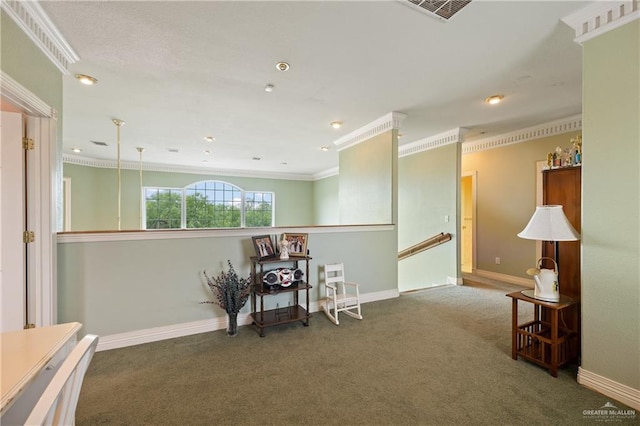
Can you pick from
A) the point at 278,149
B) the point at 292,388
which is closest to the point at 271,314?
the point at 292,388

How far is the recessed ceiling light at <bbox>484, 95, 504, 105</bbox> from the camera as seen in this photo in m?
3.15

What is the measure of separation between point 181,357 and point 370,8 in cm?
301

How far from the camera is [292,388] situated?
6.04ft

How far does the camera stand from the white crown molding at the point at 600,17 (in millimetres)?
1659

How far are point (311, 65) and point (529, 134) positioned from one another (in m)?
3.90

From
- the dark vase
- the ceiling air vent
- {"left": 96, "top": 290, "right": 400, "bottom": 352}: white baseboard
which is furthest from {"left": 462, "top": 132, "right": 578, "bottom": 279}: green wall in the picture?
the dark vase

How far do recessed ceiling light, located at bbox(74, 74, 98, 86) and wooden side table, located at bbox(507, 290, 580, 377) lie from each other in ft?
14.1

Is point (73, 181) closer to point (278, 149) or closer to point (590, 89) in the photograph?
point (278, 149)

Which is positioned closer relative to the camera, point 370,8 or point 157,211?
point 370,8

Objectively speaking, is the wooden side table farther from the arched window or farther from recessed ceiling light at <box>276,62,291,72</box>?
the arched window

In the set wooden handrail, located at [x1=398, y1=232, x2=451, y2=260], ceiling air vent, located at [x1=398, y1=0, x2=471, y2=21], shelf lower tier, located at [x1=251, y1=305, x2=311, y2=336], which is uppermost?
ceiling air vent, located at [x1=398, y1=0, x2=471, y2=21]

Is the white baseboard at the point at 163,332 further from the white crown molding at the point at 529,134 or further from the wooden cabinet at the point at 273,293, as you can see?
the white crown molding at the point at 529,134

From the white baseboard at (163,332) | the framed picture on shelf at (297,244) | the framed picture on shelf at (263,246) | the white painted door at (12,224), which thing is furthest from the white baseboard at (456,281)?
the white painted door at (12,224)

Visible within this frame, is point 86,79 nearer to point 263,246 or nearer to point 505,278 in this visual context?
point 263,246
